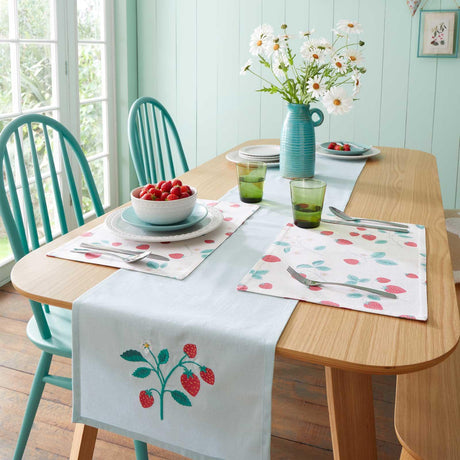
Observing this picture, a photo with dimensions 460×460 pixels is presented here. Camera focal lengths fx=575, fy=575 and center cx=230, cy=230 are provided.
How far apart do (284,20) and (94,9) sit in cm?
111

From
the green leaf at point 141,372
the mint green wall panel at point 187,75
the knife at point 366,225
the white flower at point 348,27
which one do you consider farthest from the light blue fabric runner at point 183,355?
the mint green wall panel at point 187,75

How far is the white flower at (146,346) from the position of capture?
98 centimetres

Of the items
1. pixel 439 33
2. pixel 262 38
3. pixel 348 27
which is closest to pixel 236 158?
pixel 262 38

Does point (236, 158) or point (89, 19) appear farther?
point (89, 19)

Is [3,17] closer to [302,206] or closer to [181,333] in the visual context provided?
[302,206]

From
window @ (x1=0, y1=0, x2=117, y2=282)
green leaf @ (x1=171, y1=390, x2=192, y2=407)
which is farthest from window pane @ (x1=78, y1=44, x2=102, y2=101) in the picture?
green leaf @ (x1=171, y1=390, x2=192, y2=407)

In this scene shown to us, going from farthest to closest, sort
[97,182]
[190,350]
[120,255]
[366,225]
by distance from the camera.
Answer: [97,182] < [366,225] < [120,255] < [190,350]

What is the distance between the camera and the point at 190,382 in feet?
3.18

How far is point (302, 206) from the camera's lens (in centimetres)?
140

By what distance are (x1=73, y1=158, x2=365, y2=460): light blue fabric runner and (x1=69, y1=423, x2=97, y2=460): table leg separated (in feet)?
0.88

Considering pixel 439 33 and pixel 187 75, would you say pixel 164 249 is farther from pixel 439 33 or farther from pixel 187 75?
pixel 187 75

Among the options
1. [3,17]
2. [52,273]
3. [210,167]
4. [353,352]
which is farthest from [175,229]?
[3,17]

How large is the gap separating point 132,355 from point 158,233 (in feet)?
1.30

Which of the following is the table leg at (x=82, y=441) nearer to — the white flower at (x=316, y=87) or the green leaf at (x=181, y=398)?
the green leaf at (x=181, y=398)
